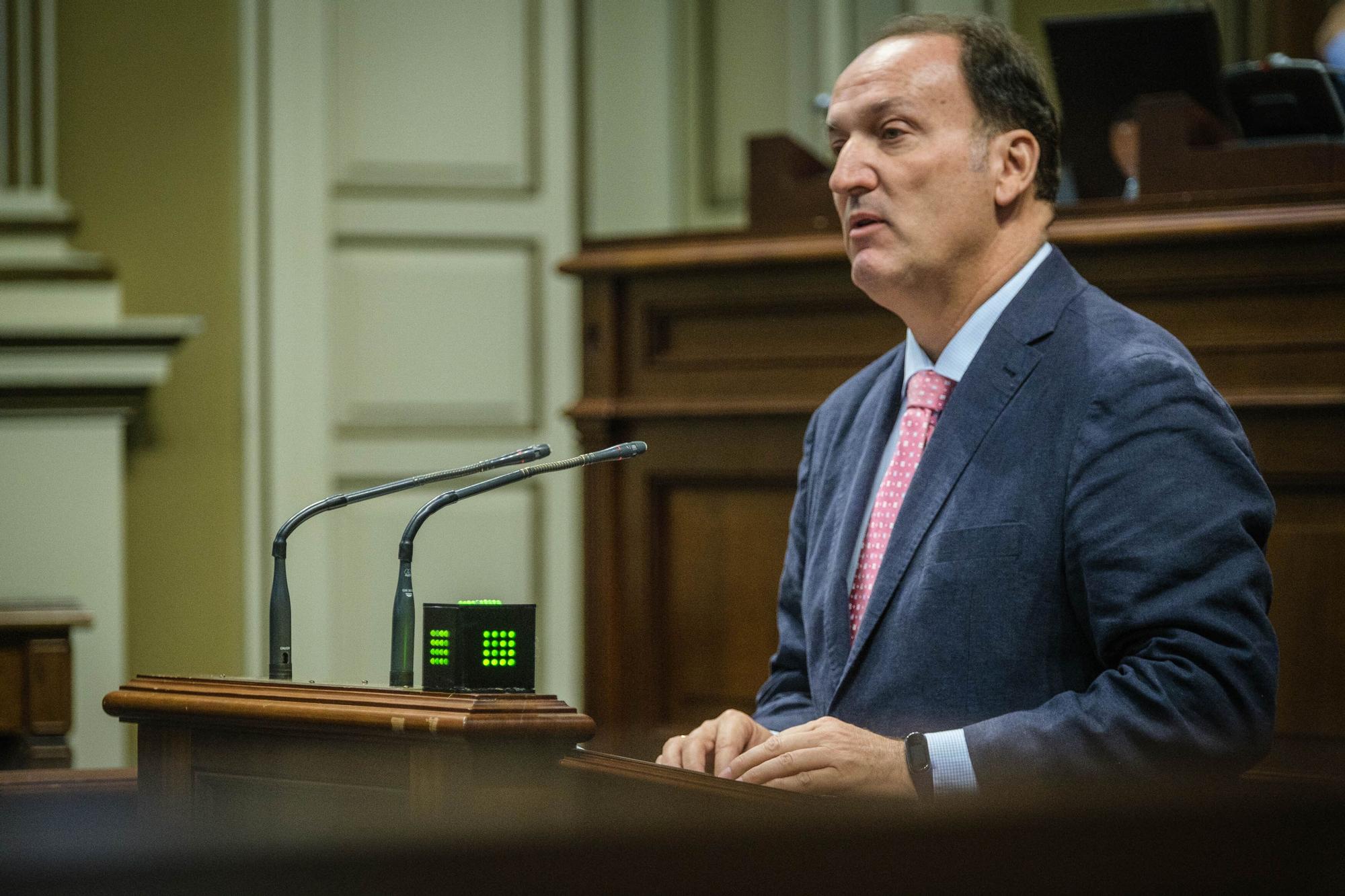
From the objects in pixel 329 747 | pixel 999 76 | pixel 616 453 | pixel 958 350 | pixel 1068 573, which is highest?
pixel 999 76

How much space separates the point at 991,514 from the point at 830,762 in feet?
1.01

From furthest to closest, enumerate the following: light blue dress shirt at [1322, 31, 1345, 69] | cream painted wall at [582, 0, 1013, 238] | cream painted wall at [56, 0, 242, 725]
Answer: cream painted wall at [582, 0, 1013, 238] → cream painted wall at [56, 0, 242, 725] → light blue dress shirt at [1322, 31, 1345, 69]

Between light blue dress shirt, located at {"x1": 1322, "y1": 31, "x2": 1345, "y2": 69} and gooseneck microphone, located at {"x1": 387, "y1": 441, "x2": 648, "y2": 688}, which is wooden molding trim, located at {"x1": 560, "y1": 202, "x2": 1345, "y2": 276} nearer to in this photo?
light blue dress shirt, located at {"x1": 1322, "y1": 31, "x2": 1345, "y2": 69}

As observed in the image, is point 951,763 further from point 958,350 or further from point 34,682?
point 34,682

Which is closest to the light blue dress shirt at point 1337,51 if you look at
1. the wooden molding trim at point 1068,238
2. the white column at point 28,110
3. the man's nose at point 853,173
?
the wooden molding trim at point 1068,238

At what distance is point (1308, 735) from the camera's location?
2.14 metres

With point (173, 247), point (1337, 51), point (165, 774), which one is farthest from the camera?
point (173, 247)

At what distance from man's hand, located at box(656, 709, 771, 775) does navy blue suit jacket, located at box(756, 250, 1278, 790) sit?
0.10m

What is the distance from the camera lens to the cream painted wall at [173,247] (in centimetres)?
361

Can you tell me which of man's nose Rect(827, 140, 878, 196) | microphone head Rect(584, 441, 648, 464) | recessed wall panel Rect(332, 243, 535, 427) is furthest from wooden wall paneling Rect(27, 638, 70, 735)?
recessed wall panel Rect(332, 243, 535, 427)

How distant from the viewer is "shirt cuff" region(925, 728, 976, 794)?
136 cm

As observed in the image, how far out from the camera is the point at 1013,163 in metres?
1.66

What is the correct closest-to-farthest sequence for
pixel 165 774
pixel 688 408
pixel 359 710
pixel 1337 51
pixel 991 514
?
pixel 359 710 → pixel 165 774 → pixel 991 514 → pixel 688 408 → pixel 1337 51

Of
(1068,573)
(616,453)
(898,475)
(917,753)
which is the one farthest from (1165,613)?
(616,453)
